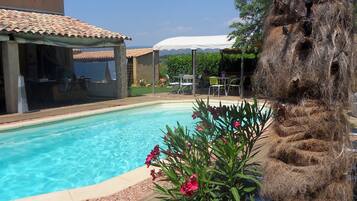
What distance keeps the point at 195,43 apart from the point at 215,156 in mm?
16106

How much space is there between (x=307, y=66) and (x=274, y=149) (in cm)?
78

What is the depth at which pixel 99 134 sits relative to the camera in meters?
13.3

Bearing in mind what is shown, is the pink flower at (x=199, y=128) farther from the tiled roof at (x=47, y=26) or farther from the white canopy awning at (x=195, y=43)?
the white canopy awning at (x=195, y=43)

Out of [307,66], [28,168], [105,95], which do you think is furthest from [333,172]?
[105,95]

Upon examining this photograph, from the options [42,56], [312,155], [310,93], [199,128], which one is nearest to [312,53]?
[310,93]

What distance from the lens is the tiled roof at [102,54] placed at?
90.6ft

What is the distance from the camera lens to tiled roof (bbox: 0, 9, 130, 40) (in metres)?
15.2

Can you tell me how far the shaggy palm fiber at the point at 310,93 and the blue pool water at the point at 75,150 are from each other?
5.91 meters

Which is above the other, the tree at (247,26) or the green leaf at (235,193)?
the tree at (247,26)

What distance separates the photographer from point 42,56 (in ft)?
69.2

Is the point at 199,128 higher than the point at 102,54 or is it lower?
lower

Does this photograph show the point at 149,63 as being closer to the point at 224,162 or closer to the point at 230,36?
the point at 230,36

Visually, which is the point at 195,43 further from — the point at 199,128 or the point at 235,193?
the point at 235,193

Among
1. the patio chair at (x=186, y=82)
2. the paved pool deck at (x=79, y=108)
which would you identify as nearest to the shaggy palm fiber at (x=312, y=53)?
the paved pool deck at (x=79, y=108)
